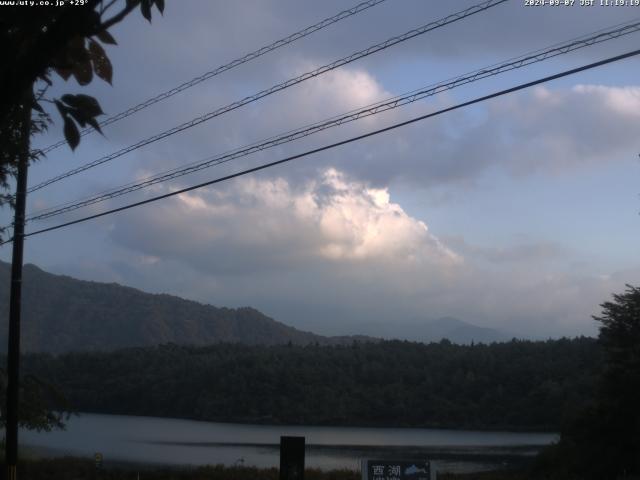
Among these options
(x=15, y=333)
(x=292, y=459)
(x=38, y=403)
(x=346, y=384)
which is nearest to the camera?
(x=292, y=459)

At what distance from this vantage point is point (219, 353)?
87000 mm

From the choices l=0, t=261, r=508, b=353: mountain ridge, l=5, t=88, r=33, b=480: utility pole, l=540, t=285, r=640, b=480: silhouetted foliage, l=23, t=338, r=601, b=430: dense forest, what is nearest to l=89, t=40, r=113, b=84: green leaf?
l=5, t=88, r=33, b=480: utility pole

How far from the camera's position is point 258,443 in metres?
49.8

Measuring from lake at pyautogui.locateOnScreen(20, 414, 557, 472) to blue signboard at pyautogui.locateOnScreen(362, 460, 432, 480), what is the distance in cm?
1867

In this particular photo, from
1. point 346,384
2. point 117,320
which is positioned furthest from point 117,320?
point 346,384

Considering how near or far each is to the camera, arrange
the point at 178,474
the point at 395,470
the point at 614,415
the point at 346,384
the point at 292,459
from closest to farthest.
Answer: the point at 395,470 < the point at 292,459 < the point at 178,474 < the point at 614,415 < the point at 346,384

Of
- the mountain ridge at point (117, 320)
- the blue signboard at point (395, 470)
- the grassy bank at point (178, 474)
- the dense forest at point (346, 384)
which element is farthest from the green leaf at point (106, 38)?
the mountain ridge at point (117, 320)

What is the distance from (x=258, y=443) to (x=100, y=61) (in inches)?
1861

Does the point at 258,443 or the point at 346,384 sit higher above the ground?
the point at 346,384

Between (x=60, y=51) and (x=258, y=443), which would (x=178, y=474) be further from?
(x=60, y=51)

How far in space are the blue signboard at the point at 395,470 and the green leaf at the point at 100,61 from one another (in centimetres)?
936

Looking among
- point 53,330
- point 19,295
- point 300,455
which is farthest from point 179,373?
point 53,330

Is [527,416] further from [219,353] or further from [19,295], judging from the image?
[19,295]

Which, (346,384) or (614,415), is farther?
(346,384)
